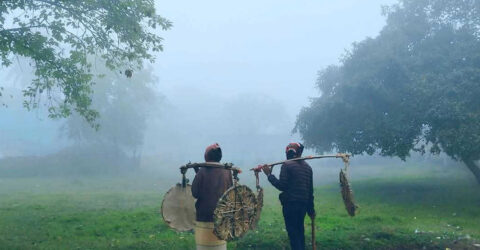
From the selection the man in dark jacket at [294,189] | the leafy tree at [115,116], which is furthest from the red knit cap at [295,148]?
the leafy tree at [115,116]

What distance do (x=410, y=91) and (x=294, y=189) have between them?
20532 millimetres

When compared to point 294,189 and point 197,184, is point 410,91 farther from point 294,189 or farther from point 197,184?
→ point 197,184

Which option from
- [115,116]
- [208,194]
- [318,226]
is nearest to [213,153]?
[208,194]

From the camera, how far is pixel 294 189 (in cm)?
905

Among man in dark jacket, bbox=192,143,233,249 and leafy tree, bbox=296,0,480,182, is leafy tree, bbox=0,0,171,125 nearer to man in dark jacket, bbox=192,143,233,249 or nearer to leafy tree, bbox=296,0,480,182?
man in dark jacket, bbox=192,143,233,249

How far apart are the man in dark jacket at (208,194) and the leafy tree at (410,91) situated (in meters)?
18.2

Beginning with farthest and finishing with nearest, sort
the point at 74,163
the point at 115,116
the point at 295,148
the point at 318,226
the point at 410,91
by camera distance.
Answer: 1. the point at 115,116
2. the point at 74,163
3. the point at 410,91
4. the point at 318,226
5. the point at 295,148

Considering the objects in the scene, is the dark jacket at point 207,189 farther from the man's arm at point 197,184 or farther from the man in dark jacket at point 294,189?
the man in dark jacket at point 294,189

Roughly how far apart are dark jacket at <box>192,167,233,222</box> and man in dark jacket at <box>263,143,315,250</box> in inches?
48.7

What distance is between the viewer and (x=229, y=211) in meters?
7.92

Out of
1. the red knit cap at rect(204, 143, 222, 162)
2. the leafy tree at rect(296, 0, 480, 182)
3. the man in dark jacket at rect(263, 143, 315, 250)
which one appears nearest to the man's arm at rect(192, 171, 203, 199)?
the red knit cap at rect(204, 143, 222, 162)

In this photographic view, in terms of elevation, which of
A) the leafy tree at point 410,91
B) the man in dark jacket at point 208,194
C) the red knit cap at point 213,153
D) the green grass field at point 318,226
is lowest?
the green grass field at point 318,226

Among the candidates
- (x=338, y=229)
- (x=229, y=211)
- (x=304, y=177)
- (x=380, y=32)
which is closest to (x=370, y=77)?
(x=380, y=32)

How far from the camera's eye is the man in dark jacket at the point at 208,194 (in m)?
8.18
